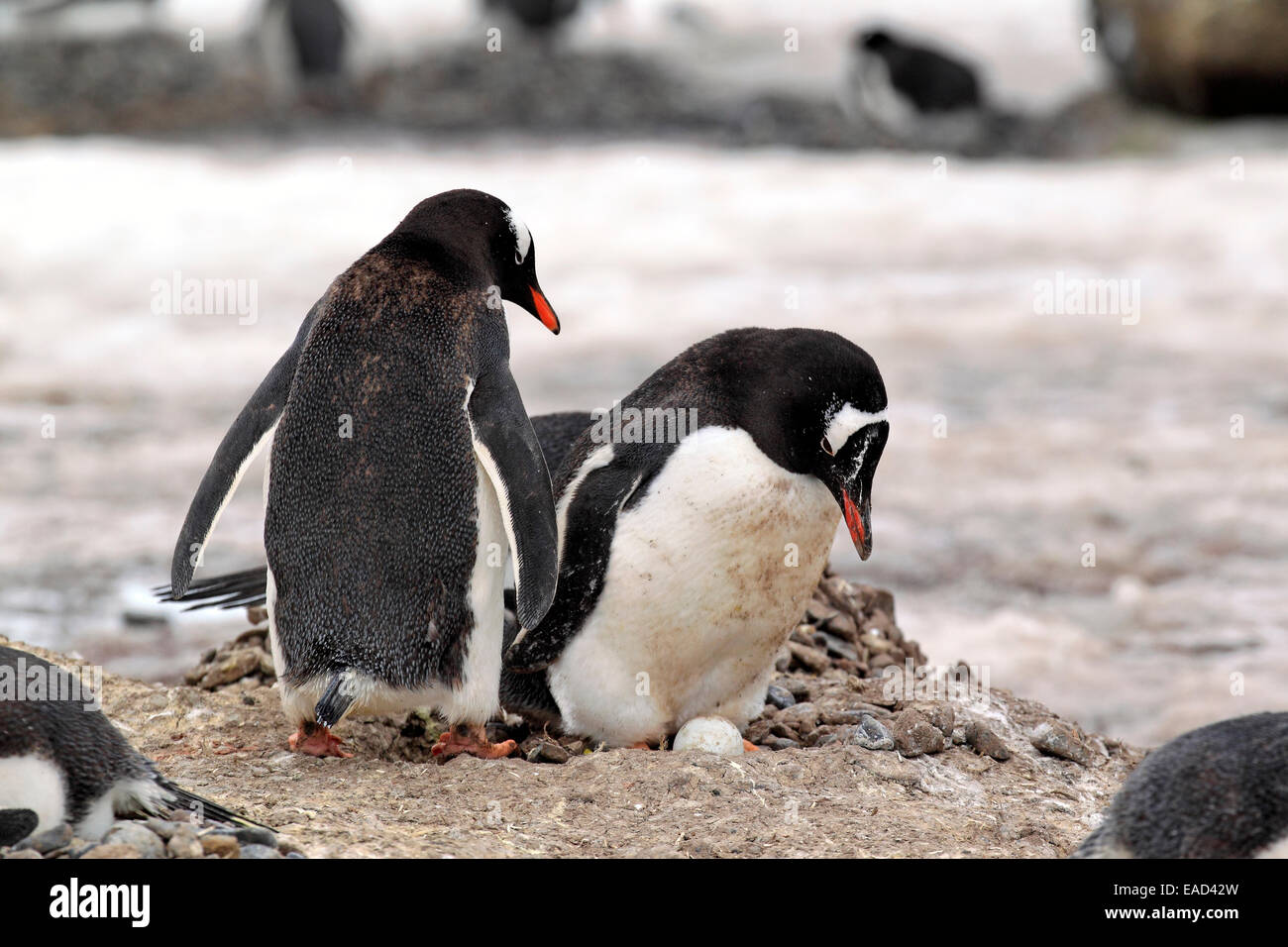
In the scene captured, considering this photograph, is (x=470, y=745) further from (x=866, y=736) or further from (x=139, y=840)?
(x=139, y=840)

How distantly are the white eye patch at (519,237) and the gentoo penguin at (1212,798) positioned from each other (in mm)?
2061

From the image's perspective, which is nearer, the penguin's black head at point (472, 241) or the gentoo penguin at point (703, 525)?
the gentoo penguin at point (703, 525)

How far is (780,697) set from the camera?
4262 millimetres

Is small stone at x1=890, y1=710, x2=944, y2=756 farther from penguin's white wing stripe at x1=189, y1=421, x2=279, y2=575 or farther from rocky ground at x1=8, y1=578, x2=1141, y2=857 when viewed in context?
penguin's white wing stripe at x1=189, y1=421, x2=279, y2=575

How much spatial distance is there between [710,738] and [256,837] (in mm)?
1389

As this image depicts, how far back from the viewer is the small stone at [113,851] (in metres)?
2.51

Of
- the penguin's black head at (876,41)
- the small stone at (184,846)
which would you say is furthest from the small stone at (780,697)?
the penguin's black head at (876,41)

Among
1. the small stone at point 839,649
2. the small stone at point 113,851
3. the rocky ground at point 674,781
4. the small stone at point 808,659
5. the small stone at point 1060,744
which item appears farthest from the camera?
the small stone at point 839,649

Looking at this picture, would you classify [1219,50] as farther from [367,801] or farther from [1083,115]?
[367,801]

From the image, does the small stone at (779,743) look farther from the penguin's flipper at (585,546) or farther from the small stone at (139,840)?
the small stone at (139,840)

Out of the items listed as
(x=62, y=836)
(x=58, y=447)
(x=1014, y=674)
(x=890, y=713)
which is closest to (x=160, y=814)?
(x=62, y=836)

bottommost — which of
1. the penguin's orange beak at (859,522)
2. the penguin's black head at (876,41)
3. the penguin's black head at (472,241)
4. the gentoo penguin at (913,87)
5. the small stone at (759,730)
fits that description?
the small stone at (759,730)

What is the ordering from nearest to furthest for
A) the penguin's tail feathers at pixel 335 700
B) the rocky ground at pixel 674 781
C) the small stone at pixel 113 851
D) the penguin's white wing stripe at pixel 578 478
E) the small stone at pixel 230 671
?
the small stone at pixel 113 851
the rocky ground at pixel 674 781
the penguin's tail feathers at pixel 335 700
the penguin's white wing stripe at pixel 578 478
the small stone at pixel 230 671

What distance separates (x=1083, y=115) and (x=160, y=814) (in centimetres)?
1521
